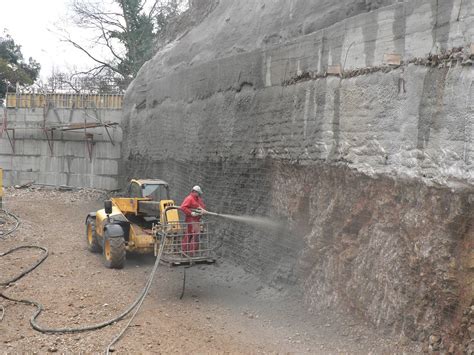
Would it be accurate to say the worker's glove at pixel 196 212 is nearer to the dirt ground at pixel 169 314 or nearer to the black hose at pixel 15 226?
the dirt ground at pixel 169 314

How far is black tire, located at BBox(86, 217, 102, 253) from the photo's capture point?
12.2 metres

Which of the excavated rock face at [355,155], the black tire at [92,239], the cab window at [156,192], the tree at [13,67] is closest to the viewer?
the excavated rock face at [355,155]

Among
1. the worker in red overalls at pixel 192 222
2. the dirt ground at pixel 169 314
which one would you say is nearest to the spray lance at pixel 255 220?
the worker in red overalls at pixel 192 222

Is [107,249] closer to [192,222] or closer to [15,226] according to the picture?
[192,222]

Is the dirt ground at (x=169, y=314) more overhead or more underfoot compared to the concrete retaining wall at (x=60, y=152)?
more underfoot

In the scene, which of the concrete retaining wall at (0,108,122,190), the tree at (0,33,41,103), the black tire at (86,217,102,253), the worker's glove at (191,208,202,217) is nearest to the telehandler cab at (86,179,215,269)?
the black tire at (86,217,102,253)

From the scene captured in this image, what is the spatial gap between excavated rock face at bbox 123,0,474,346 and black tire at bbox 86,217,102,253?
9.20 ft

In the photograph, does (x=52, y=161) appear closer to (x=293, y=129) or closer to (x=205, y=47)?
(x=205, y=47)

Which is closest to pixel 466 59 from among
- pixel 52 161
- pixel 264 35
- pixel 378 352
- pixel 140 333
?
pixel 378 352

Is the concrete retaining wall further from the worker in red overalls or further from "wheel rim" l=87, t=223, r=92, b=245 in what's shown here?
the worker in red overalls

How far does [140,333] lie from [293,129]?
4157mm

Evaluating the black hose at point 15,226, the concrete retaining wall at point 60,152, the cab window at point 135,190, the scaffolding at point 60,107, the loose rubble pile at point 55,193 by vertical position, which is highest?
the scaffolding at point 60,107

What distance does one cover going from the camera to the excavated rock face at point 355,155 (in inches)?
221

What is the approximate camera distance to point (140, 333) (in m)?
7.22
